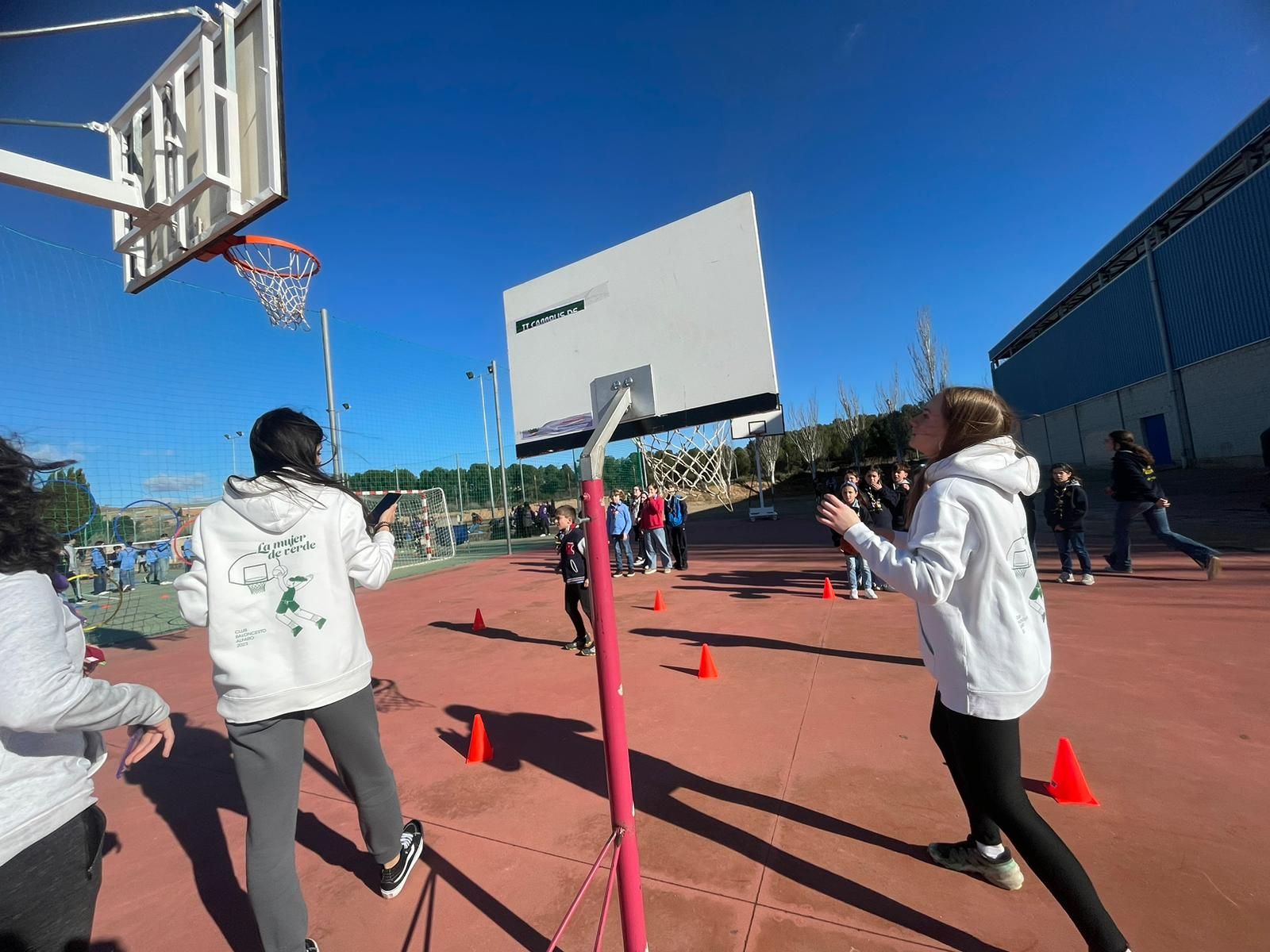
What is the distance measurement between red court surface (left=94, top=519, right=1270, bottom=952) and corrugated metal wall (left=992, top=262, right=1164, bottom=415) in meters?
21.3

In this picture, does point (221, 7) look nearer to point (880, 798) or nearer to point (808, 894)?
point (808, 894)

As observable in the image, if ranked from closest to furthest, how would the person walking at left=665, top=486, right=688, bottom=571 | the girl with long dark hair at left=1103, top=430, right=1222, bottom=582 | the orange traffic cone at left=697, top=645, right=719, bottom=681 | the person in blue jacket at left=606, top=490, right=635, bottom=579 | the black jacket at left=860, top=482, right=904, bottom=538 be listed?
the orange traffic cone at left=697, top=645, right=719, bottom=681
the girl with long dark hair at left=1103, top=430, right=1222, bottom=582
the black jacket at left=860, top=482, right=904, bottom=538
the person in blue jacket at left=606, top=490, right=635, bottom=579
the person walking at left=665, top=486, right=688, bottom=571

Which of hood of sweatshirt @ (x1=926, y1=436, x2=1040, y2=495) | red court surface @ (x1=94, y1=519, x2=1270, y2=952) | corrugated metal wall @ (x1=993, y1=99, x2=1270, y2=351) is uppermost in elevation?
corrugated metal wall @ (x1=993, y1=99, x2=1270, y2=351)

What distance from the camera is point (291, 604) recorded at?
1915 millimetres

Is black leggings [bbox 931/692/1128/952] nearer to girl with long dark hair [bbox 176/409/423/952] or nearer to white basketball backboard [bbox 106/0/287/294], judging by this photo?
girl with long dark hair [bbox 176/409/423/952]

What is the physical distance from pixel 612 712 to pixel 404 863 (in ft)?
4.85

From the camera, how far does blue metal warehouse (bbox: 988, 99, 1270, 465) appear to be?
17828mm

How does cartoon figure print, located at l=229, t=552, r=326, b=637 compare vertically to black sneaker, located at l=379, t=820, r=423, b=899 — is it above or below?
above

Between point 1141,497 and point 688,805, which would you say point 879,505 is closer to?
point 1141,497

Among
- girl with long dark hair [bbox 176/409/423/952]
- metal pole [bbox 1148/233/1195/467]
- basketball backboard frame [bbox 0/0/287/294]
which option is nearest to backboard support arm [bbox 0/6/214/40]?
basketball backboard frame [bbox 0/0/287/294]

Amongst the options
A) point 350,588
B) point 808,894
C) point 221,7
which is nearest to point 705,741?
point 808,894

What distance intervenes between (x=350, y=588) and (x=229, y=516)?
1.60 feet

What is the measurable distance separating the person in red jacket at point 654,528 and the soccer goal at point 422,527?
9.88m

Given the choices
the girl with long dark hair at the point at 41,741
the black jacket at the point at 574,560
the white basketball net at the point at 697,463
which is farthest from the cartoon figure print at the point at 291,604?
the white basketball net at the point at 697,463
